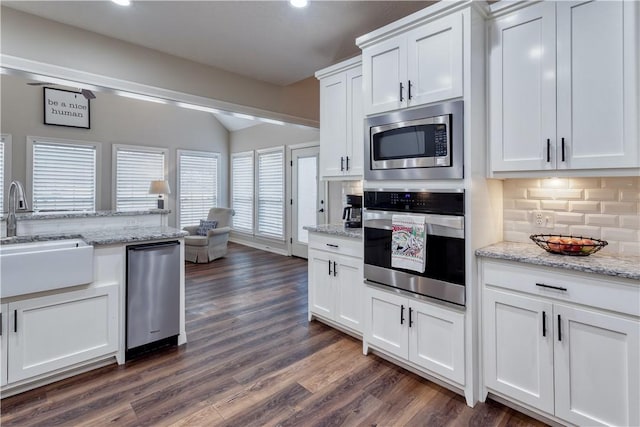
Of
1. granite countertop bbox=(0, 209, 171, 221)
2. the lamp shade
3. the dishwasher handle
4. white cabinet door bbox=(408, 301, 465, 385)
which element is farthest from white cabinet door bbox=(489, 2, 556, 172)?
the lamp shade

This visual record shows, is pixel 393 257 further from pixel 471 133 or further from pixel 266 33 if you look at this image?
pixel 266 33

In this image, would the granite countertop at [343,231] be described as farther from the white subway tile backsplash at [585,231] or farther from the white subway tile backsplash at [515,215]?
the white subway tile backsplash at [585,231]

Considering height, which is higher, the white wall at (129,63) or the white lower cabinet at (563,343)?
the white wall at (129,63)

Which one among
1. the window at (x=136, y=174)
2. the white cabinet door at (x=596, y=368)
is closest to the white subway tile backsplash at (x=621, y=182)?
the white cabinet door at (x=596, y=368)

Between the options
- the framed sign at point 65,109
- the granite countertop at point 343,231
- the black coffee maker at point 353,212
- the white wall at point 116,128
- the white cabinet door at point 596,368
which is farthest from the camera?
the framed sign at point 65,109

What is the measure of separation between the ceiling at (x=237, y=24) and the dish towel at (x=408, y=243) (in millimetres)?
1683

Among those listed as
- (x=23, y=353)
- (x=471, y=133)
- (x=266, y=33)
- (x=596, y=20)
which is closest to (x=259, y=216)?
(x=266, y=33)

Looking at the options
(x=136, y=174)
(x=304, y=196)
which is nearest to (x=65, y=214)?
(x=304, y=196)

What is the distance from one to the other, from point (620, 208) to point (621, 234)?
15 centimetres

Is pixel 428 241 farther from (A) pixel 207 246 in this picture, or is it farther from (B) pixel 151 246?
(A) pixel 207 246

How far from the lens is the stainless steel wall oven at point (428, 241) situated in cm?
207

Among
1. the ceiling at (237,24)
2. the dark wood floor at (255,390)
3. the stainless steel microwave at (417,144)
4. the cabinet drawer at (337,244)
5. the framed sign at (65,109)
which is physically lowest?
the dark wood floor at (255,390)

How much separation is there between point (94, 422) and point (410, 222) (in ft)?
7.25

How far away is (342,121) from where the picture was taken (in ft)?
10.2
